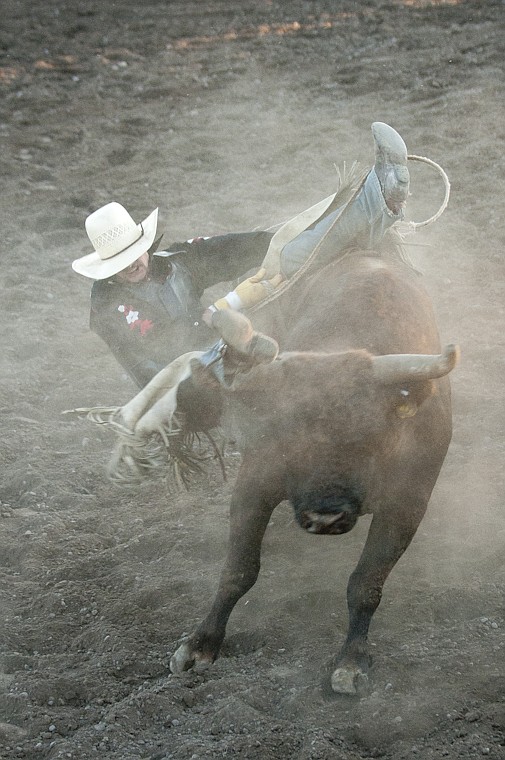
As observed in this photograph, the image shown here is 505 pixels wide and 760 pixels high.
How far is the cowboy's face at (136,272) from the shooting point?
4.50m

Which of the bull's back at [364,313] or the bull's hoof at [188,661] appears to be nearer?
the bull's back at [364,313]

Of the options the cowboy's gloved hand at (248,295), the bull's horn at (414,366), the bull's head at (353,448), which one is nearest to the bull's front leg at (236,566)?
the bull's head at (353,448)

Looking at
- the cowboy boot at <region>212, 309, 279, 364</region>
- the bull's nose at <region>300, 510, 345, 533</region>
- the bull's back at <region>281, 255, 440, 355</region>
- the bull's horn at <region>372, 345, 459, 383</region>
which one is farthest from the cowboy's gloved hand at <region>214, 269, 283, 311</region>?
the bull's nose at <region>300, 510, 345, 533</region>

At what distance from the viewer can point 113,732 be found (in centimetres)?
315

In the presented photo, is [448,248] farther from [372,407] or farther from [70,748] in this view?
[70,748]

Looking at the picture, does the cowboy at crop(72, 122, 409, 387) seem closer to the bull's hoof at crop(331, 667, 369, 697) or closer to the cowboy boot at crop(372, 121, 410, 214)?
the cowboy boot at crop(372, 121, 410, 214)

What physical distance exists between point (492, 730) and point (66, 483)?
2525mm

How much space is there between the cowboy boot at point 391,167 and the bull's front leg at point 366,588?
1344 mm

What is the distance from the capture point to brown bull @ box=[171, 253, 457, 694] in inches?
116

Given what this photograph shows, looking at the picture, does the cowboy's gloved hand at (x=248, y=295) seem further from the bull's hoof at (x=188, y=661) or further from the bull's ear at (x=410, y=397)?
the bull's hoof at (x=188, y=661)

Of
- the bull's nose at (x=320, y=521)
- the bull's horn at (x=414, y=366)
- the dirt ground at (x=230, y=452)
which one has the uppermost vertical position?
the bull's horn at (x=414, y=366)

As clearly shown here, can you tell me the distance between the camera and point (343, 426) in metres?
→ 2.94

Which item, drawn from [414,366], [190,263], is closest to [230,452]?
[190,263]

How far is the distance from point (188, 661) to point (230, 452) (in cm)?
169
